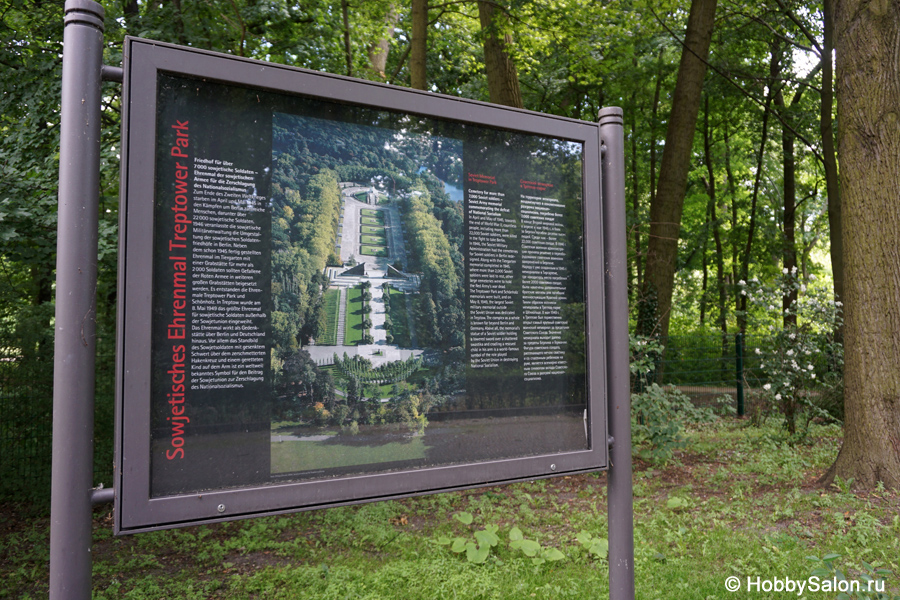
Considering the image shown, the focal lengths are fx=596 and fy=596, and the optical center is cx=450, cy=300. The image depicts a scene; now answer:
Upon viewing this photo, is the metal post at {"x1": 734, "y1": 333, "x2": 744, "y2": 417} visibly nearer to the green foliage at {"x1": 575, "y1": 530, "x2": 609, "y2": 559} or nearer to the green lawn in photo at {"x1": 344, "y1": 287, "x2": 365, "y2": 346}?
the green foliage at {"x1": 575, "y1": 530, "x2": 609, "y2": 559}

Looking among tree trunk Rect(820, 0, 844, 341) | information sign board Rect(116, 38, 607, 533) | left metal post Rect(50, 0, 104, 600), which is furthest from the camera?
tree trunk Rect(820, 0, 844, 341)

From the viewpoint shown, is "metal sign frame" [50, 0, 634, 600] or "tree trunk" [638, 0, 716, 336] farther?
"tree trunk" [638, 0, 716, 336]

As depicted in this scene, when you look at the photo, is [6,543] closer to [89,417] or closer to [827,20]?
[89,417]

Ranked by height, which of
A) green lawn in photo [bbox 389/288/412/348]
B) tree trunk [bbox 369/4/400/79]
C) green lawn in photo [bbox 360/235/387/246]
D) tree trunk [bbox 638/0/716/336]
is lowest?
green lawn in photo [bbox 389/288/412/348]

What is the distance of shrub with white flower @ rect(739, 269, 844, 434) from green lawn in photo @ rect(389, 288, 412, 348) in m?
7.90

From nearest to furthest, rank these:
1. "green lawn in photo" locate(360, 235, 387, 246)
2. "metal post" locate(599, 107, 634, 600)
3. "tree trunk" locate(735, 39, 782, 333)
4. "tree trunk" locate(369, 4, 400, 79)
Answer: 1. "green lawn in photo" locate(360, 235, 387, 246)
2. "metal post" locate(599, 107, 634, 600)
3. "tree trunk" locate(369, 4, 400, 79)
4. "tree trunk" locate(735, 39, 782, 333)

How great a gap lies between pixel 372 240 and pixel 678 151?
1024cm

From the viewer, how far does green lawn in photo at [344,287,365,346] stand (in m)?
2.16

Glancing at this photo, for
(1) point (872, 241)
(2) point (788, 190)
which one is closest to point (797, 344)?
(1) point (872, 241)

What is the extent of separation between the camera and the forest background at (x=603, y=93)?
19.1 feet

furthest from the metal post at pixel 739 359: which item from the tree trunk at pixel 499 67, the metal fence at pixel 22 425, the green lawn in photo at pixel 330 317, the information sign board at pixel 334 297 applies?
the metal fence at pixel 22 425

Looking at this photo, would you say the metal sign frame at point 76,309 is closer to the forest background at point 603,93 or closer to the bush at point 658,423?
the forest background at point 603,93

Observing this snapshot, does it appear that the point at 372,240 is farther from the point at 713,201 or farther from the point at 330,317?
the point at 713,201

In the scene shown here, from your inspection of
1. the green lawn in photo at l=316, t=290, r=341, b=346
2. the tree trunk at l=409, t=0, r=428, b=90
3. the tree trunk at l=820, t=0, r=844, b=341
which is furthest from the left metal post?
the tree trunk at l=820, t=0, r=844, b=341
